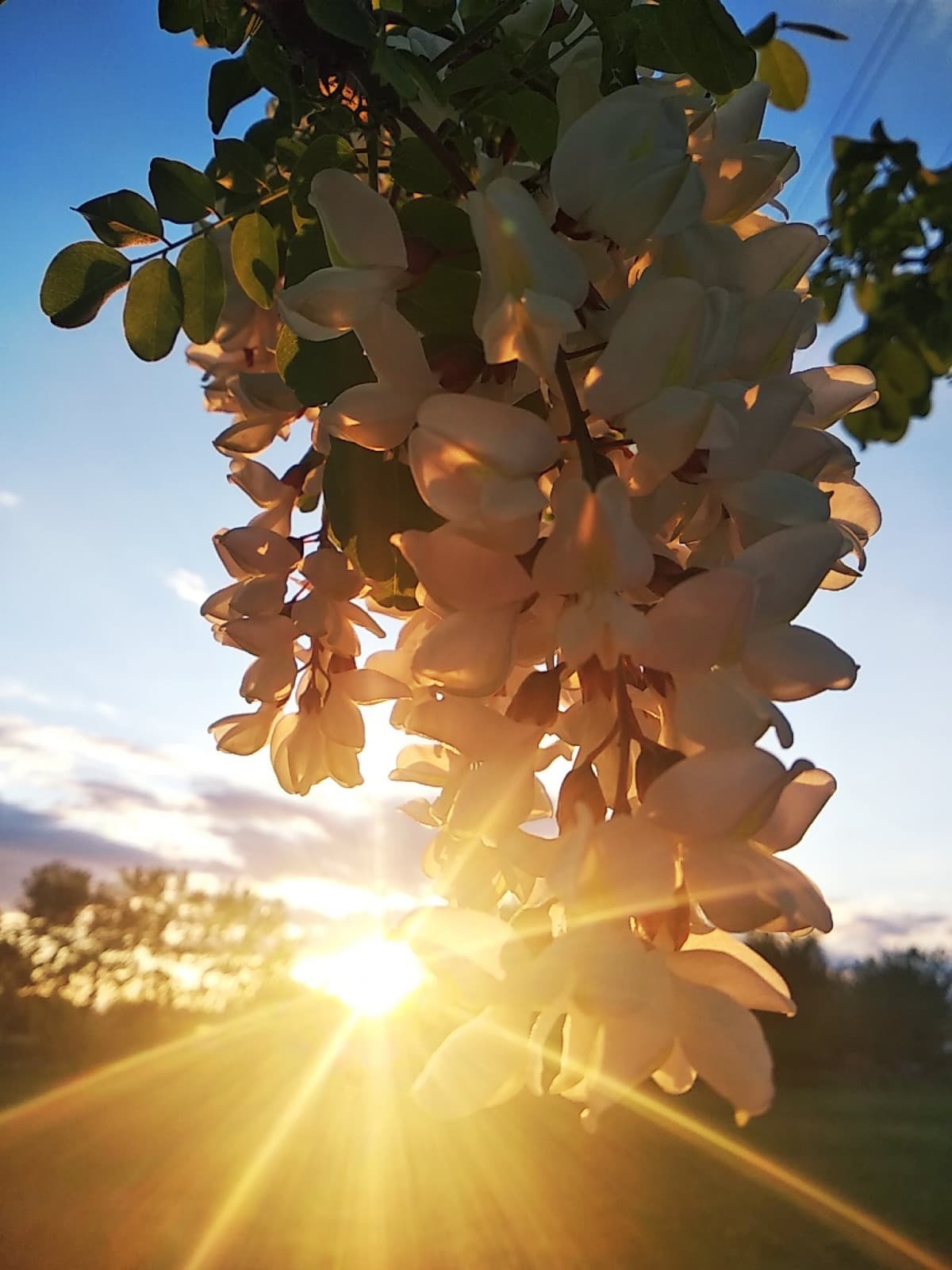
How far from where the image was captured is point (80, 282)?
504 mm

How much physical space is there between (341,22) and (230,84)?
169 millimetres

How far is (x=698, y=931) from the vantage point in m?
0.28

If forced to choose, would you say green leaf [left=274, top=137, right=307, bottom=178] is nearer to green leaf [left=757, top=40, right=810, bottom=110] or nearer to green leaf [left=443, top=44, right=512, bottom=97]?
green leaf [left=443, top=44, right=512, bottom=97]

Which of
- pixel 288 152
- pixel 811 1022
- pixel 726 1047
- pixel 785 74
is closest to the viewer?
pixel 726 1047

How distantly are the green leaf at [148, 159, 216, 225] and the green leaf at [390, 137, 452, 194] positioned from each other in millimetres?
160

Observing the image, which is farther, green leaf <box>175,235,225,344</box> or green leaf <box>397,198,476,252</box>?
green leaf <box>175,235,225,344</box>

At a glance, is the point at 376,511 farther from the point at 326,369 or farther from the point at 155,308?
the point at 155,308

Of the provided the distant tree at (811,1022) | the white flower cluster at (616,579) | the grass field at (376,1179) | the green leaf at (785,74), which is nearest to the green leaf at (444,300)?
the white flower cluster at (616,579)

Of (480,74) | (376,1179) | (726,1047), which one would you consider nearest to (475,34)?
(480,74)

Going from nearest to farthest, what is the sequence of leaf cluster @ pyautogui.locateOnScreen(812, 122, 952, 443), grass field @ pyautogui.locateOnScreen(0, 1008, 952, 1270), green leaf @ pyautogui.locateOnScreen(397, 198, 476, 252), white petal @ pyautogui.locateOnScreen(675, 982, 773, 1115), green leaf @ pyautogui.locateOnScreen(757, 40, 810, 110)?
white petal @ pyautogui.locateOnScreen(675, 982, 773, 1115), green leaf @ pyautogui.locateOnScreen(397, 198, 476, 252), green leaf @ pyautogui.locateOnScreen(757, 40, 810, 110), leaf cluster @ pyautogui.locateOnScreen(812, 122, 952, 443), grass field @ pyautogui.locateOnScreen(0, 1008, 952, 1270)

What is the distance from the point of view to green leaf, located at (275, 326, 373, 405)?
390 millimetres

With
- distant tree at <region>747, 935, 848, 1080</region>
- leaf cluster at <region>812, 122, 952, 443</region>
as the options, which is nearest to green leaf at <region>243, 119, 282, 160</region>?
leaf cluster at <region>812, 122, 952, 443</region>

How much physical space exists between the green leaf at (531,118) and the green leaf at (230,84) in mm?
196

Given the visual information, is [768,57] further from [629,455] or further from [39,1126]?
[39,1126]
